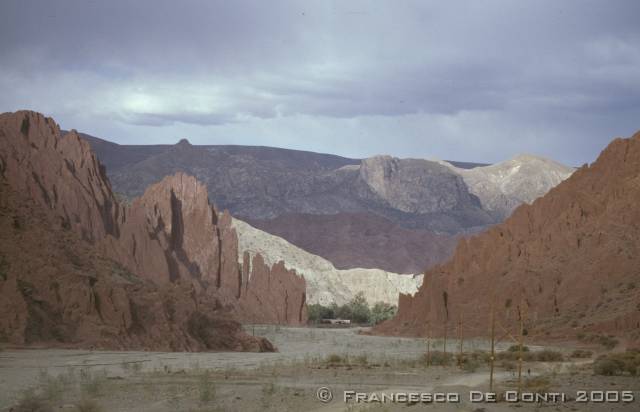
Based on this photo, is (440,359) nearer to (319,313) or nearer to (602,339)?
(602,339)

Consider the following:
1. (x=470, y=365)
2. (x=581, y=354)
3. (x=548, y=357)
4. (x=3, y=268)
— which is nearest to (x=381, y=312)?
(x=581, y=354)

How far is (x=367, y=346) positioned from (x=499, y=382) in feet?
92.1

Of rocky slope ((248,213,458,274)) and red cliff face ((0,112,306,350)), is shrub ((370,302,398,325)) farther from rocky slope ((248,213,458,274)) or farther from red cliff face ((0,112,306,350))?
rocky slope ((248,213,458,274))

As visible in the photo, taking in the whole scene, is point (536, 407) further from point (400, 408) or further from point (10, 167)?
point (10, 167)

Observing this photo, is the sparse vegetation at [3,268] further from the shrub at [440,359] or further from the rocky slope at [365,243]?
the rocky slope at [365,243]

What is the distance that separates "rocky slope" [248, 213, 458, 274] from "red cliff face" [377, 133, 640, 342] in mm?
98717

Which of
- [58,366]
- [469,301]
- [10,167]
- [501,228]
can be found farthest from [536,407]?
[501,228]

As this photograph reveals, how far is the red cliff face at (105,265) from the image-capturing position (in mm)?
42031

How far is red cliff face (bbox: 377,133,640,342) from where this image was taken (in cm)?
6072

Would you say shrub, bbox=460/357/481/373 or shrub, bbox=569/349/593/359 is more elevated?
shrub, bbox=460/357/481/373

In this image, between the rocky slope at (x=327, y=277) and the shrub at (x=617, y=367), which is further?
the rocky slope at (x=327, y=277)

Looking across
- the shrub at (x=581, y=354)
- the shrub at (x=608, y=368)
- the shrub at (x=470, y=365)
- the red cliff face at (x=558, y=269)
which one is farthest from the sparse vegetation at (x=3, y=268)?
the red cliff face at (x=558, y=269)

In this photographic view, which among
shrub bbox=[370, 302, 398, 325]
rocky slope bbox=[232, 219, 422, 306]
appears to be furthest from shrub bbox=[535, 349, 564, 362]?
rocky slope bbox=[232, 219, 422, 306]

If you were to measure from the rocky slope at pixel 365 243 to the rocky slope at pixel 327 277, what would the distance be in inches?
1700
